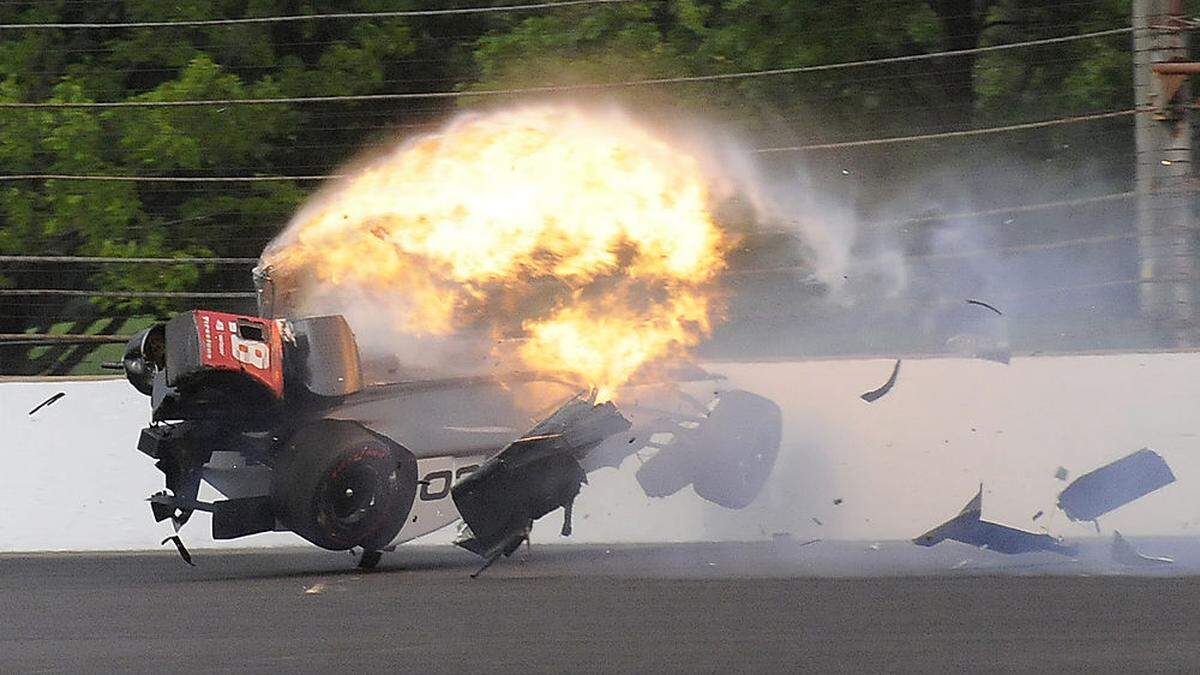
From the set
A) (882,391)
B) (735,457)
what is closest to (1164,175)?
(882,391)

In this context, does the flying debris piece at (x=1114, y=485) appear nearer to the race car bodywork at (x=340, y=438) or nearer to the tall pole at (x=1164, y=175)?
the tall pole at (x=1164, y=175)

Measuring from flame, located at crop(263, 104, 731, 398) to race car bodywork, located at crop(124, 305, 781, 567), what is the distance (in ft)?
1.40

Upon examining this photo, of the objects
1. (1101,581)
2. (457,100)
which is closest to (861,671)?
(1101,581)

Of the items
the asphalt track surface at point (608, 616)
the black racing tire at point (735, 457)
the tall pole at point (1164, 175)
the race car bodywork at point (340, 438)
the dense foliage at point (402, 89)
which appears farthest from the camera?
the dense foliage at point (402, 89)

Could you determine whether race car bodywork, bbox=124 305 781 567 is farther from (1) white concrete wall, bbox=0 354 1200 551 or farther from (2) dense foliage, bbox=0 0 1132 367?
(2) dense foliage, bbox=0 0 1132 367

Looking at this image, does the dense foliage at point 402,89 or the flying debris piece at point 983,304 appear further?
the dense foliage at point 402,89

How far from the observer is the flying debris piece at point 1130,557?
8008 mm

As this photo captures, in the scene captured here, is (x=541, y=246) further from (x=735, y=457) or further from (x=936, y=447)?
(x=936, y=447)

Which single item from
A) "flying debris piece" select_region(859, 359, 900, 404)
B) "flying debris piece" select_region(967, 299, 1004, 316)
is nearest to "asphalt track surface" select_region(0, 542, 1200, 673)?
"flying debris piece" select_region(859, 359, 900, 404)

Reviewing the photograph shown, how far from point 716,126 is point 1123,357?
2686 mm

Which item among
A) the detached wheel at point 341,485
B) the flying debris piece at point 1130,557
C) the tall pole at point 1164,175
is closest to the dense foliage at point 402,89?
the tall pole at point 1164,175

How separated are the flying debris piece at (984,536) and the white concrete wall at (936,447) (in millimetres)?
56

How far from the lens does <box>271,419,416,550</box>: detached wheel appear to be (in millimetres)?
8133

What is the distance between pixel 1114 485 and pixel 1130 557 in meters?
0.82
